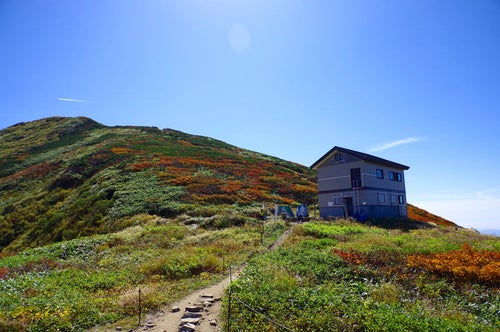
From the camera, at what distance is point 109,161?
51375 millimetres

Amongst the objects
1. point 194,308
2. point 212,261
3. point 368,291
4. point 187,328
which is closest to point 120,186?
point 212,261

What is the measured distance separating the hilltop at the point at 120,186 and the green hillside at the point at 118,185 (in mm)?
108

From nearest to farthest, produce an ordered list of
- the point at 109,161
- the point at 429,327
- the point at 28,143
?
1. the point at 429,327
2. the point at 109,161
3. the point at 28,143

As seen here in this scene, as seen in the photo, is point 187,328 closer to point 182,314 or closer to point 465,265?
point 182,314

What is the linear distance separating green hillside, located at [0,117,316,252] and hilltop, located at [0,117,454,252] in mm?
108

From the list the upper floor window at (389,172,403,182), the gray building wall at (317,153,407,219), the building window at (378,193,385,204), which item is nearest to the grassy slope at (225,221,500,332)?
the gray building wall at (317,153,407,219)

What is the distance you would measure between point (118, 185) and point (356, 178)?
28.4m

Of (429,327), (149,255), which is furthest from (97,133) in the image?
(429,327)

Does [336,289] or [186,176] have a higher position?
[186,176]

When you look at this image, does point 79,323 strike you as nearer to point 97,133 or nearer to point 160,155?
point 160,155

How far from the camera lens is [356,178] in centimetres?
3703

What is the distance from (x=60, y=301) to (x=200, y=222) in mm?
18165

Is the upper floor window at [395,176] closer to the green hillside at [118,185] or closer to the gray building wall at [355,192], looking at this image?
the gray building wall at [355,192]

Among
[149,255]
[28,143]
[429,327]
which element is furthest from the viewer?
[28,143]
